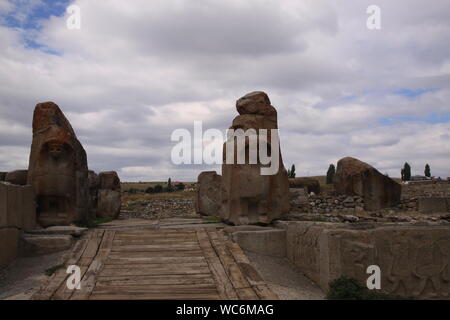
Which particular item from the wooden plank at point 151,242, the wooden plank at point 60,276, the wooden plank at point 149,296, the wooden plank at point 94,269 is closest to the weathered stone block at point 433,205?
the wooden plank at point 151,242

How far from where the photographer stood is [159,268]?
7980mm

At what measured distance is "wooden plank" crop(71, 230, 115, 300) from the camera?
679 centimetres

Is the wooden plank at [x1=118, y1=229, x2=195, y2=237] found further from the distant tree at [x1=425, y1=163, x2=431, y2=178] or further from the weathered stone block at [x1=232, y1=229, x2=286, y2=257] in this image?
the distant tree at [x1=425, y1=163, x2=431, y2=178]

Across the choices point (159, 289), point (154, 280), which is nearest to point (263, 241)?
point (154, 280)

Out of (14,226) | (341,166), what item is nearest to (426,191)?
(341,166)

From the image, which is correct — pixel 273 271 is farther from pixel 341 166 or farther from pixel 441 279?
pixel 341 166

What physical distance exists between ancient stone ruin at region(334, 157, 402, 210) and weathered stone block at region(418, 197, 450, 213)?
5.78 feet

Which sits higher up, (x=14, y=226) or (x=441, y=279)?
(x=14, y=226)

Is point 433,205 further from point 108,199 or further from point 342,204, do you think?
point 108,199

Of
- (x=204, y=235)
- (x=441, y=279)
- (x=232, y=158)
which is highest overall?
(x=232, y=158)

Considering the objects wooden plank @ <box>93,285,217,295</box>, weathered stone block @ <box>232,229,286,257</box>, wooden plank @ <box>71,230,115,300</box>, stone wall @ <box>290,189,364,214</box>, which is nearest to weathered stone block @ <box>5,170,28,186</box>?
wooden plank @ <box>71,230,115,300</box>

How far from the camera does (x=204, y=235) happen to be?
32.4 ft

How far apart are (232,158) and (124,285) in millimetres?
4148

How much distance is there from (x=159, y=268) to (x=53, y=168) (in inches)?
164
